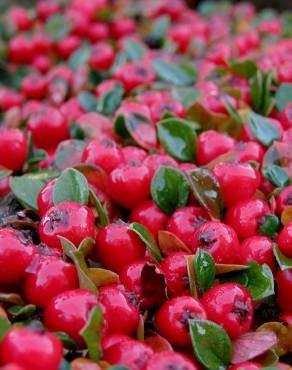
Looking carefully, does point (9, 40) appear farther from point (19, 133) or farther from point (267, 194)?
point (267, 194)

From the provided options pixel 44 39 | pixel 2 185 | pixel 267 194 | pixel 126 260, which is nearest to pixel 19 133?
pixel 2 185

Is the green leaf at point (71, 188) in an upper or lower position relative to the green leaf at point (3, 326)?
upper

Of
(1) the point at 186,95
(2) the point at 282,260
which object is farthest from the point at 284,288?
(1) the point at 186,95

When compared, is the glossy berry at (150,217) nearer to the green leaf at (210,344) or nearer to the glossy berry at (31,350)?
the green leaf at (210,344)

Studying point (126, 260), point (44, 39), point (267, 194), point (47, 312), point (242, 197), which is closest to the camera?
point (47, 312)

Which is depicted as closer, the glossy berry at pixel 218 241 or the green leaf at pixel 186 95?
the glossy berry at pixel 218 241

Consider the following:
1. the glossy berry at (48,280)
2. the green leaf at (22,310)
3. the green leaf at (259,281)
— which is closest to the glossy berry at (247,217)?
the green leaf at (259,281)
